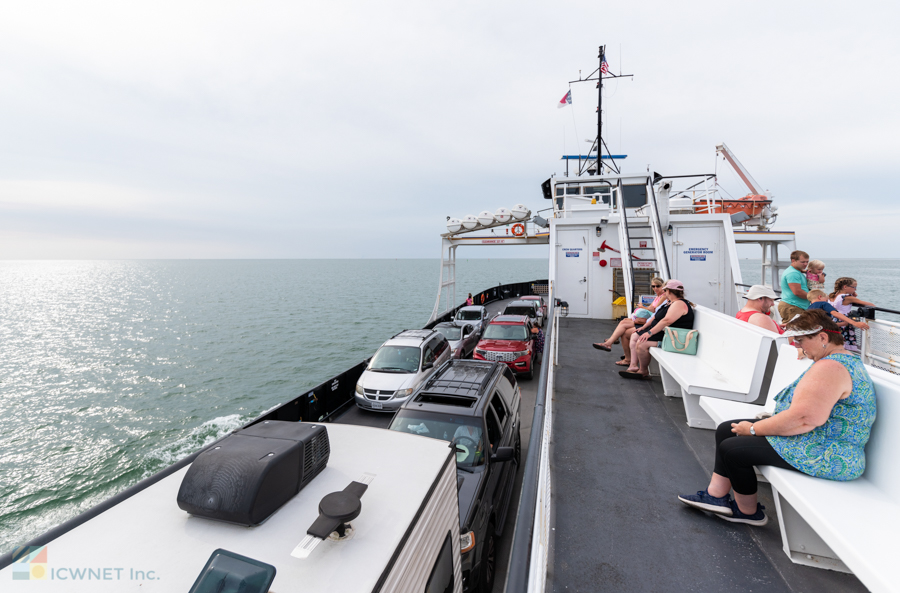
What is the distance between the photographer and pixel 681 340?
5840mm

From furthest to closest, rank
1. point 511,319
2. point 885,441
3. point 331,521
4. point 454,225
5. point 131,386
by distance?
point 454,225 → point 131,386 → point 511,319 → point 885,441 → point 331,521

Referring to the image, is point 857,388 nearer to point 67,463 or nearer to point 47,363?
point 67,463

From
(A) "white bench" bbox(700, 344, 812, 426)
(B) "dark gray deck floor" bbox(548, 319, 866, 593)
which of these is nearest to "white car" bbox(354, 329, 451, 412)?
(B) "dark gray deck floor" bbox(548, 319, 866, 593)

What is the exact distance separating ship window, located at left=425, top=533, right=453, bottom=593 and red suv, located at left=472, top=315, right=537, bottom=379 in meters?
8.48

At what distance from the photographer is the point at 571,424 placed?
500 centimetres

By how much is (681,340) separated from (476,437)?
3.45 metres

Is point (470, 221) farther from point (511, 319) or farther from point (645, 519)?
point (645, 519)

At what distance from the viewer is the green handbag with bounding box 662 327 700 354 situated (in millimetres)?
5781

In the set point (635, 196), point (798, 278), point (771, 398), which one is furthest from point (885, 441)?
point (635, 196)

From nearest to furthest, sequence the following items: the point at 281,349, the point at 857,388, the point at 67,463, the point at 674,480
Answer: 1. the point at 857,388
2. the point at 674,480
3. the point at 67,463
4. the point at 281,349

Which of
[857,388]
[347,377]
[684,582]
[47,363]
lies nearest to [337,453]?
[684,582]

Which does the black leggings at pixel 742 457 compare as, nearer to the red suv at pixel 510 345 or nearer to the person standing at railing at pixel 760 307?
the person standing at railing at pixel 760 307

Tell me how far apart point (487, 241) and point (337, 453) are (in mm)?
17915

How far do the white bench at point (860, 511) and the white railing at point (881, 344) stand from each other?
516 cm
